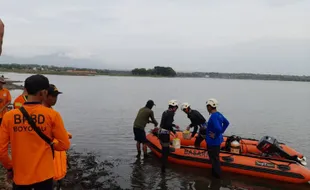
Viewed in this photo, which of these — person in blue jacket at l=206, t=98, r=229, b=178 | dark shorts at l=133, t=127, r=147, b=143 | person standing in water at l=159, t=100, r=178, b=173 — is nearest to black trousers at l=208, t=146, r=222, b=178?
person in blue jacket at l=206, t=98, r=229, b=178

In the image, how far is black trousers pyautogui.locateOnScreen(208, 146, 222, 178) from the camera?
8.17 m

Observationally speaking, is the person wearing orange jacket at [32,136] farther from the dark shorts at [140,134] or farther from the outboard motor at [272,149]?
the outboard motor at [272,149]

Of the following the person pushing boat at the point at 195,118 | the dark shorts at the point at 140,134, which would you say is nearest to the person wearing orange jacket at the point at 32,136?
the person pushing boat at the point at 195,118

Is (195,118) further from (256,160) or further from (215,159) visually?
(256,160)

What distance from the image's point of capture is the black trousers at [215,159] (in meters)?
8.17

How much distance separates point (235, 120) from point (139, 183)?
1603 centimetres

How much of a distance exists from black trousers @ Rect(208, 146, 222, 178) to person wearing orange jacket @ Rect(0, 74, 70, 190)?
557cm

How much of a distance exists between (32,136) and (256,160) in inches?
291

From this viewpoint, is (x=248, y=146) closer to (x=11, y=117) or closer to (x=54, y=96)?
(x=54, y=96)

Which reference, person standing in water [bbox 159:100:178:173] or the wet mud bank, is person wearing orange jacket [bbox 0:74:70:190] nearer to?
the wet mud bank

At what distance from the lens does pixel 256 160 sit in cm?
902

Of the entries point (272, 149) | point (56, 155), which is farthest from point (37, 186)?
point (272, 149)

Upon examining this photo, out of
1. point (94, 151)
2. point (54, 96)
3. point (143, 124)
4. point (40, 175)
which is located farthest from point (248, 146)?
point (40, 175)

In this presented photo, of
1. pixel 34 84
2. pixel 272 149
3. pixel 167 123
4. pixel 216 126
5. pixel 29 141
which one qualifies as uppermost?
pixel 34 84
